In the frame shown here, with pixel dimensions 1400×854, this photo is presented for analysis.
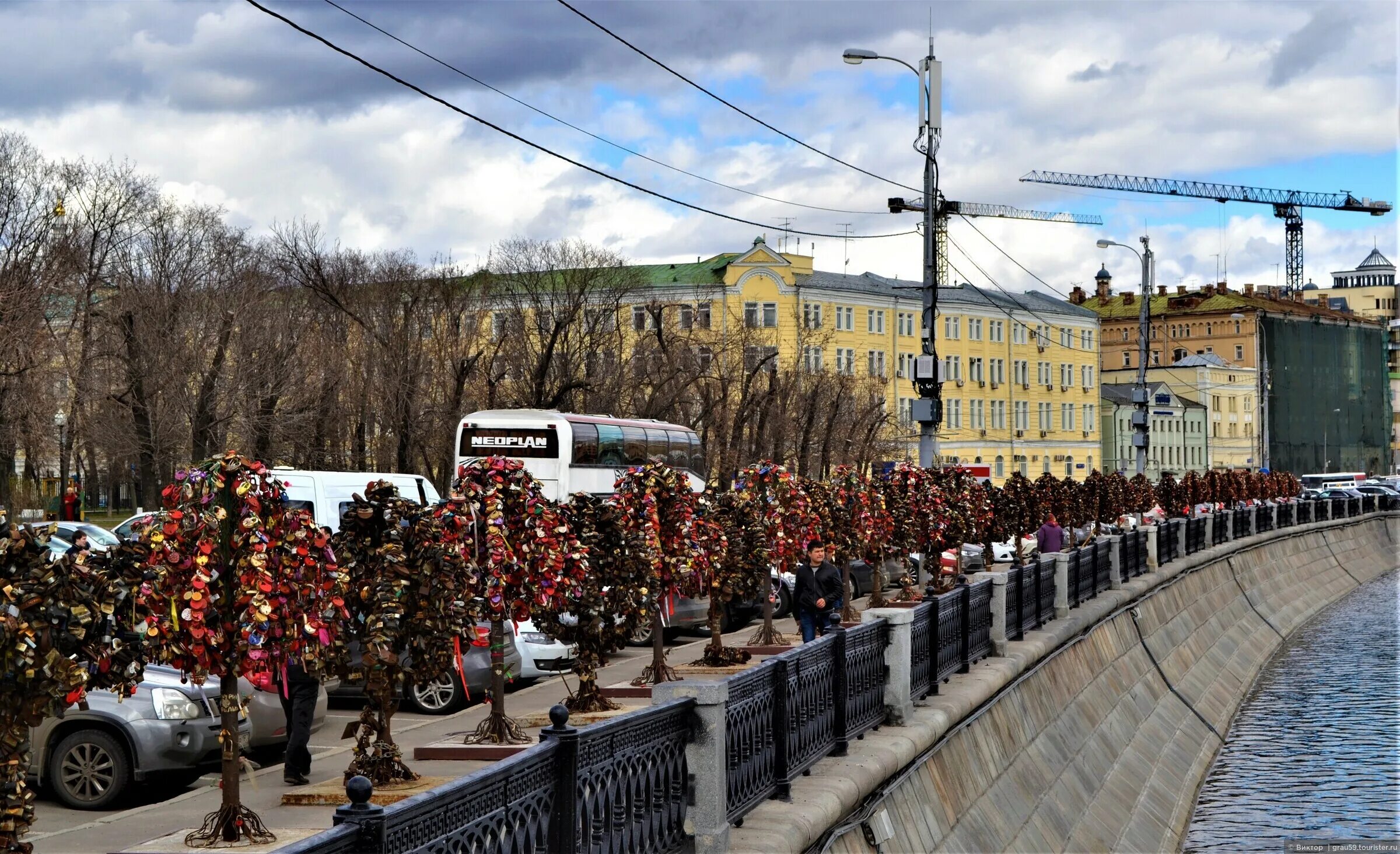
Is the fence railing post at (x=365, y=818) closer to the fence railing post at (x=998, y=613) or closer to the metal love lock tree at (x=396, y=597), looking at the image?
the metal love lock tree at (x=396, y=597)

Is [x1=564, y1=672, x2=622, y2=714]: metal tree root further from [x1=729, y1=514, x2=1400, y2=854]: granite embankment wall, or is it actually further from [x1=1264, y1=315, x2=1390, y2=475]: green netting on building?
[x1=1264, y1=315, x2=1390, y2=475]: green netting on building

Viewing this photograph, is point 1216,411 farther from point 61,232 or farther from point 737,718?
point 737,718

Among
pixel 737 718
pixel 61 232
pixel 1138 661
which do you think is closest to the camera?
pixel 737 718

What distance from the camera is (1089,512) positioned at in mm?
45281

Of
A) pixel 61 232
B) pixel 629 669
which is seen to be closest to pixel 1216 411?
pixel 61 232

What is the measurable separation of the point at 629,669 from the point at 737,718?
1314 centimetres

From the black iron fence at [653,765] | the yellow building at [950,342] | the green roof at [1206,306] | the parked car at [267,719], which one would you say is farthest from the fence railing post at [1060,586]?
the green roof at [1206,306]

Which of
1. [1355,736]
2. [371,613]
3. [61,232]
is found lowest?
[1355,736]

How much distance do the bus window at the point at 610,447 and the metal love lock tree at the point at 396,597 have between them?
2580 cm

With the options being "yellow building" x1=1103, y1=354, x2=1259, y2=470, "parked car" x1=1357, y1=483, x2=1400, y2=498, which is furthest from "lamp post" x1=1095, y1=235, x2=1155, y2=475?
"yellow building" x1=1103, y1=354, x2=1259, y2=470

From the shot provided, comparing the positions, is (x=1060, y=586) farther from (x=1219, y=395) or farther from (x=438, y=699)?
(x=1219, y=395)

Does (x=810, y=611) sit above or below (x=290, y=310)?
below

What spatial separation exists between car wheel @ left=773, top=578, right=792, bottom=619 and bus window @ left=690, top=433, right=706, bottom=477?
1243 centimetres

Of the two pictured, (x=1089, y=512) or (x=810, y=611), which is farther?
(x=1089, y=512)
